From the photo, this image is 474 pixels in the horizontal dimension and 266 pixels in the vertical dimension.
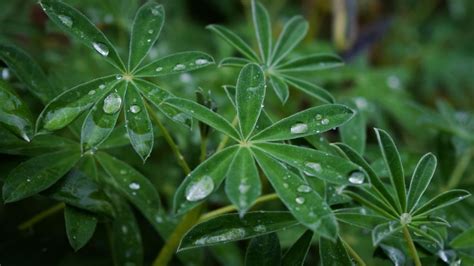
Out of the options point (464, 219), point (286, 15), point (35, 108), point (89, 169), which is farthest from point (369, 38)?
point (89, 169)

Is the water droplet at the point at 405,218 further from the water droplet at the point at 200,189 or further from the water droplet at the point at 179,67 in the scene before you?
the water droplet at the point at 179,67

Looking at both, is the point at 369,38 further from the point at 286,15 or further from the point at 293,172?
the point at 293,172

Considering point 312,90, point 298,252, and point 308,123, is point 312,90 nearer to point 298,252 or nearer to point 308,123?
point 308,123

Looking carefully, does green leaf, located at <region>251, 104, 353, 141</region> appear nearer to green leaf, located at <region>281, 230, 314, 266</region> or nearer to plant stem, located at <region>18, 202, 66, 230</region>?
green leaf, located at <region>281, 230, 314, 266</region>

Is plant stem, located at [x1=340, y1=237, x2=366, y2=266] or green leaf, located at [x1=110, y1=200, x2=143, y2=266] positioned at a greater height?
green leaf, located at [x1=110, y1=200, x2=143, y2=266]

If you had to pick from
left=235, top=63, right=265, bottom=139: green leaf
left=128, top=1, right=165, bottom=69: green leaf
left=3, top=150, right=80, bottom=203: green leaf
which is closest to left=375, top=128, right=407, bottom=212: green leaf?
left=235, top=63, right=265, bottom=139: green leaf

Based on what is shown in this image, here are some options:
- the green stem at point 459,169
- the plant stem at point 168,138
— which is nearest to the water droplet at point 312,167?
the plant stem at point 168,138
